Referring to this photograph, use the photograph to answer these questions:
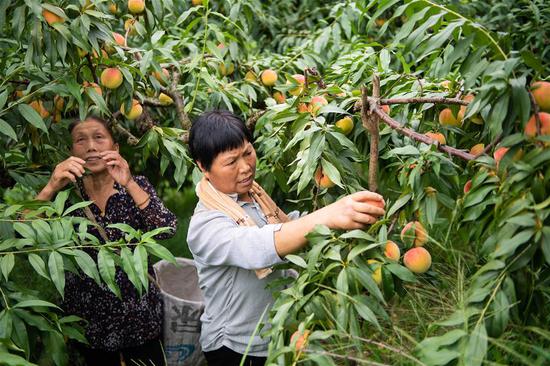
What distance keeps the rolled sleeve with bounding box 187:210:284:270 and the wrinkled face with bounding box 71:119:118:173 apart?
0.71m

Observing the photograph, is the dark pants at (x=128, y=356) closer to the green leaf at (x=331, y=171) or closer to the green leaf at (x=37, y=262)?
the green leaf at (x=37, y=262)

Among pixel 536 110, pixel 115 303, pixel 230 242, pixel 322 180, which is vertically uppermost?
pixel 536 110

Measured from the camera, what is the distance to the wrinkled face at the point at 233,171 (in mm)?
2104

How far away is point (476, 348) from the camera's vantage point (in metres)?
1.39

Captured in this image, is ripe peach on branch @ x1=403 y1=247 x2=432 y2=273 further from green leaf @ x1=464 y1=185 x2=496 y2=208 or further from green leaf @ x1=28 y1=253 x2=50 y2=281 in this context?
green leaf @ x1=28 y1=253 x2=50 y2=281

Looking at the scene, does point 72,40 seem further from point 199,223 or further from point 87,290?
point 87,290

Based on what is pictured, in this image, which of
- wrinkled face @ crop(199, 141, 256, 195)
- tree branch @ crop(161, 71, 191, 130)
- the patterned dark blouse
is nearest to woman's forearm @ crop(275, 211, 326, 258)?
wrinkled face @ crop(199, 141, 256, 195)

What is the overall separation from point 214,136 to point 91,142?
74 cm

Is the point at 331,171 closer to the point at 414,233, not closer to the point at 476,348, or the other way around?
the point at 414,233

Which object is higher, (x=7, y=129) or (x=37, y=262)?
(x=7, y=129)

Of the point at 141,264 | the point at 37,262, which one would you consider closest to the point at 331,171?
the point at 141,264

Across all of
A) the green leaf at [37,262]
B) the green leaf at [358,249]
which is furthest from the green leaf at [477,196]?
the green leaf at [37,262]

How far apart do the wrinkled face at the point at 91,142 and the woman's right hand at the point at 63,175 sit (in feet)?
0.43

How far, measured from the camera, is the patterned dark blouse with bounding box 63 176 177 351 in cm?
260
